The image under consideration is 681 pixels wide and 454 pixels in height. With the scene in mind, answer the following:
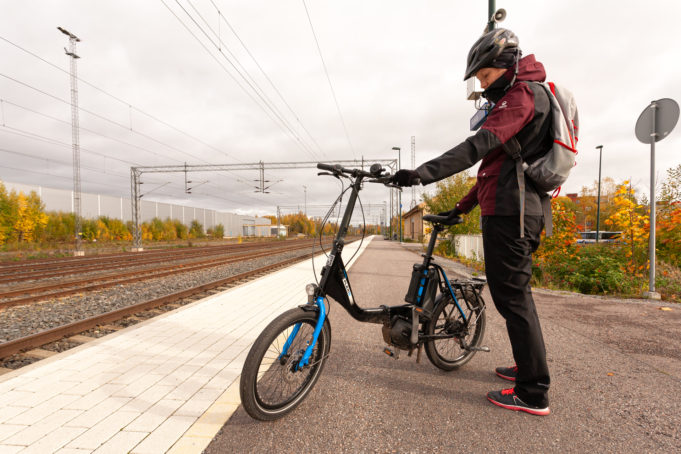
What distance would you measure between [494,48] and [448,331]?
2.14 metres

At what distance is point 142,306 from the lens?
17.3 feet

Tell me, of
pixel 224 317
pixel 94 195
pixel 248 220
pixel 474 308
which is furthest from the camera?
pixel 248 220

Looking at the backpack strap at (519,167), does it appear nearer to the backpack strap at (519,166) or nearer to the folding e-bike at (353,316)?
the backpack strap at (519,166)

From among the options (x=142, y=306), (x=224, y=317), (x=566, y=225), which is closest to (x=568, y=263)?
(x=566, y=225)

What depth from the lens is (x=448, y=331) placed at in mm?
A: 2621

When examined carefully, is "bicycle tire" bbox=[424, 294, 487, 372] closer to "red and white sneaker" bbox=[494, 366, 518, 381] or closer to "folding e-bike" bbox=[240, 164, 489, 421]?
"folding e-bike" bbox=[240, 164, 489, 421]

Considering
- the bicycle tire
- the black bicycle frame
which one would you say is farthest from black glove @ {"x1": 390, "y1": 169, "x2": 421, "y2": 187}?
the bicycle tire

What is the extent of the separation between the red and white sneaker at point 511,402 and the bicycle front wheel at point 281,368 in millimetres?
1221

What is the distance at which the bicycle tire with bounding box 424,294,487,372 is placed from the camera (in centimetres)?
252

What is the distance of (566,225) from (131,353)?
27.1 ft

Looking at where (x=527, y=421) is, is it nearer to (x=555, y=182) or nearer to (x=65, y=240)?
(x=555, y=182)

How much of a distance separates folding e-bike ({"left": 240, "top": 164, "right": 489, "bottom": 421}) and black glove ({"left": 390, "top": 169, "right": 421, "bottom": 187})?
143 millimetres

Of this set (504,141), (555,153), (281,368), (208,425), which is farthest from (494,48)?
(208,425)

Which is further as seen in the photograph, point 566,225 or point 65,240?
point 65,240
